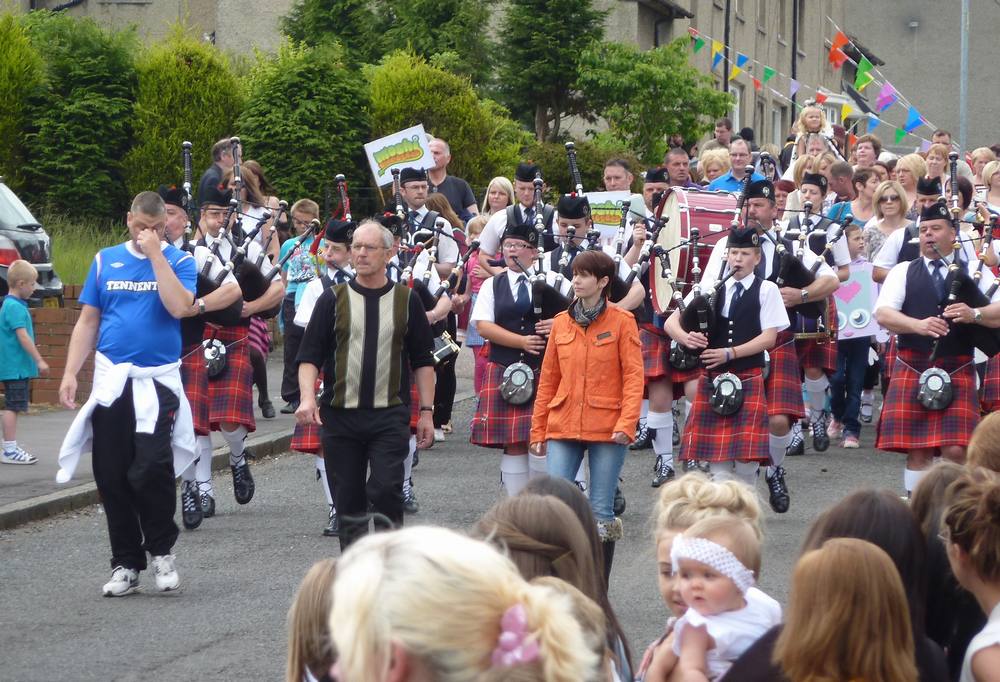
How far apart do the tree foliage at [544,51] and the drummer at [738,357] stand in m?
20.4

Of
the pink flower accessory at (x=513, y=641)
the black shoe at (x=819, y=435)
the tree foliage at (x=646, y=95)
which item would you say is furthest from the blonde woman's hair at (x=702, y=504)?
the tree foliage at (x=646, y=95)

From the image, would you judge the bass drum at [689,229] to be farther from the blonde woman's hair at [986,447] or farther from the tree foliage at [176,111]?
the tree foliage at [176,111]

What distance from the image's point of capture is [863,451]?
1187 centimetres

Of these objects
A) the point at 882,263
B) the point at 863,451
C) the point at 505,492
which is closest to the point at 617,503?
the point at 505,492

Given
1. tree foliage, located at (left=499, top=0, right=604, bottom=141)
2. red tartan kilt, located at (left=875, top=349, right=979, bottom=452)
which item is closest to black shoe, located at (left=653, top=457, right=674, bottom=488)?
red tartan kilt, located at (left=875, top=349, right=979, bottom=452)

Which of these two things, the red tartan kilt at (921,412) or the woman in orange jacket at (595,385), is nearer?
the woman in orange jacket at (595,385)

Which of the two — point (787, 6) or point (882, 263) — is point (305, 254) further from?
point (787, 6)

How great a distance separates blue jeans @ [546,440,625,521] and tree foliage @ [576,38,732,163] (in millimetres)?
20684

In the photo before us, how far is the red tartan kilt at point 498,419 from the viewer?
848cm

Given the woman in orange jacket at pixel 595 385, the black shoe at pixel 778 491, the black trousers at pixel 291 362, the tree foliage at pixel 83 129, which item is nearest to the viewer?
the woman in orange jacket at pixel 595 385

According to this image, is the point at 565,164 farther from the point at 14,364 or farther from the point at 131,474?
the point at 131,474

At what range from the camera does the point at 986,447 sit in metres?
4.73

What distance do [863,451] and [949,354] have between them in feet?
11.4

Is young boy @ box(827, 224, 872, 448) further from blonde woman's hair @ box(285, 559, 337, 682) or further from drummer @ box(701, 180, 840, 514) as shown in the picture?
blonde woman's hair @ box(285, 559, 337, 682)
